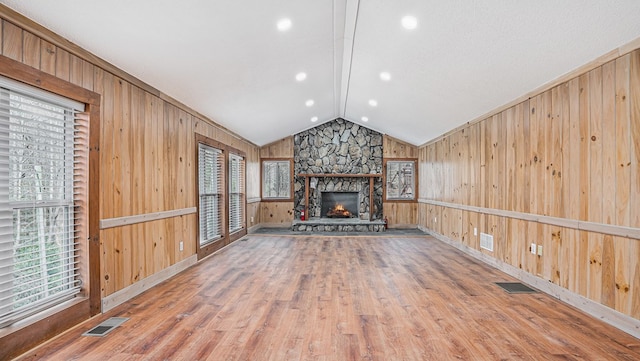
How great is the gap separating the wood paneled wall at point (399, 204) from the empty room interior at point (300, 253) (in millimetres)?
3444

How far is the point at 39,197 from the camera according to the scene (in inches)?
98.7

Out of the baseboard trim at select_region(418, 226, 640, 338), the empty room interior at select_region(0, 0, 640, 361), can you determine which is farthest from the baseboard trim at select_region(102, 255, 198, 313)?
the baseboard trim at select_region(418, 226, 640, 338)

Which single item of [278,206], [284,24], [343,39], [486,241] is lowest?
[486,241]

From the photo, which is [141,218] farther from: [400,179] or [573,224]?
[400,179]

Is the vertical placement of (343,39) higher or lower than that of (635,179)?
higher

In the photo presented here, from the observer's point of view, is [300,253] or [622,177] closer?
[622,177]

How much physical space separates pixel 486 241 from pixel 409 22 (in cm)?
352

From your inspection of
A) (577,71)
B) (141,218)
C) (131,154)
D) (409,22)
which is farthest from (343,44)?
(141,218)

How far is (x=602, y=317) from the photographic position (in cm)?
289

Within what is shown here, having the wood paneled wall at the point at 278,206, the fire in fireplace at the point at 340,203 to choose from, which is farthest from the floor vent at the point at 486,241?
the wood paneled wall at the point at 278,206

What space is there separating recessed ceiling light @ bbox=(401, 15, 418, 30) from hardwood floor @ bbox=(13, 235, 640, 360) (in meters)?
2.83

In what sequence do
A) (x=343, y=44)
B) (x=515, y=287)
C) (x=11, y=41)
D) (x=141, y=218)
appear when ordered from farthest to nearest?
(x=343, y=44) → (x=515, y=287) → (x=141, y=218) → (x=11, y=41)

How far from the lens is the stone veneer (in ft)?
30.6

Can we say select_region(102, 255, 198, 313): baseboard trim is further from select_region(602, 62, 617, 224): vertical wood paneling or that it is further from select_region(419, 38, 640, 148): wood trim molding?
select_region(419, 38, 640, 148): wood trim molding
